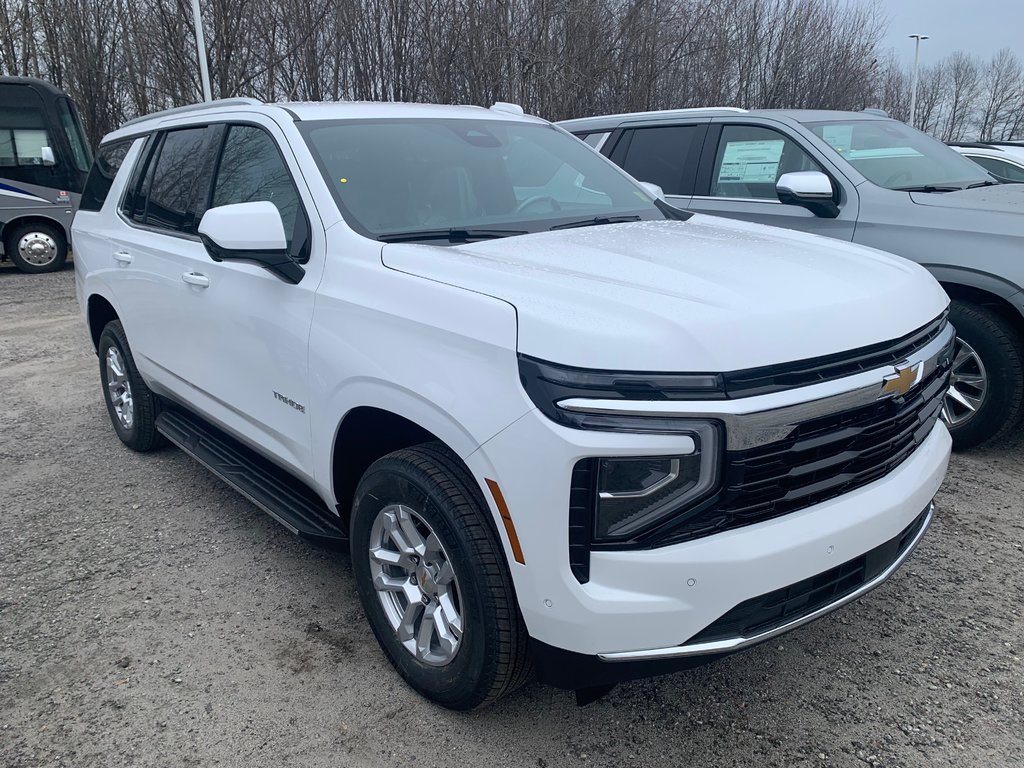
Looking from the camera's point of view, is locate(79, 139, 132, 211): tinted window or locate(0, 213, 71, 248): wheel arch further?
locate(0, 213, 71, 248): wheel arch

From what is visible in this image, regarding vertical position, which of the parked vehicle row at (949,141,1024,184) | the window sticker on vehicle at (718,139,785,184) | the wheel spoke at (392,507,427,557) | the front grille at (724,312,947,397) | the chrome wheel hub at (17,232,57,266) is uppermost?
the window sticker on vehicle at (718,139,785,184)

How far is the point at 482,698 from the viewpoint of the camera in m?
2.33

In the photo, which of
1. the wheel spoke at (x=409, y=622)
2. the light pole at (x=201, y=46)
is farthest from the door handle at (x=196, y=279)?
the light pole at (x=201, y=46)

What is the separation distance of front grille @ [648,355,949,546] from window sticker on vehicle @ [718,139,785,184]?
3268mm

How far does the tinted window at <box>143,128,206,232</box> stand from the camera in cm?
382

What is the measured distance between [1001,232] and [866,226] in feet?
2.36

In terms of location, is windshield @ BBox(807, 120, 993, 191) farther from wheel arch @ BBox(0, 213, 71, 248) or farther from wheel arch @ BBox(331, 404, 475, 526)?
wheel arch @ BBox(0, 213, 71, 248)

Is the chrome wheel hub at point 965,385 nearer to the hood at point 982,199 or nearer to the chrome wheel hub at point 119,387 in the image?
the hood at point 982,199

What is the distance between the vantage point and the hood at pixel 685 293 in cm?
194

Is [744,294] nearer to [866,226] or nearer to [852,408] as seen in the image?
[852,408]

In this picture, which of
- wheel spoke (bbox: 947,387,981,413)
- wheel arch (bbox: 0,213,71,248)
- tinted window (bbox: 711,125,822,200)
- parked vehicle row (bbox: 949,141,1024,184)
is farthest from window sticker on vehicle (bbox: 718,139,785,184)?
wheel arch (bbox: 0,213,71,248)

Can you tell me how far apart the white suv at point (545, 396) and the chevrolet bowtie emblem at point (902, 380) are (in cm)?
1

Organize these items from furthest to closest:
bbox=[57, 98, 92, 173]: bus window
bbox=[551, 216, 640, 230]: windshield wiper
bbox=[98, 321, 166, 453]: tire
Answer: bbox=[57, 98, 92, 173]: bus window → bbox=[98, 321, 166, 453]: tire → bbox=[551, 216, 640, 230]: windshield wiper

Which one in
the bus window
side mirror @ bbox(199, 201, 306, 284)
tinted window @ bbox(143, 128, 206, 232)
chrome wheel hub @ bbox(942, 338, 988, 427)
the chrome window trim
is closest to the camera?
the chrome window trim
